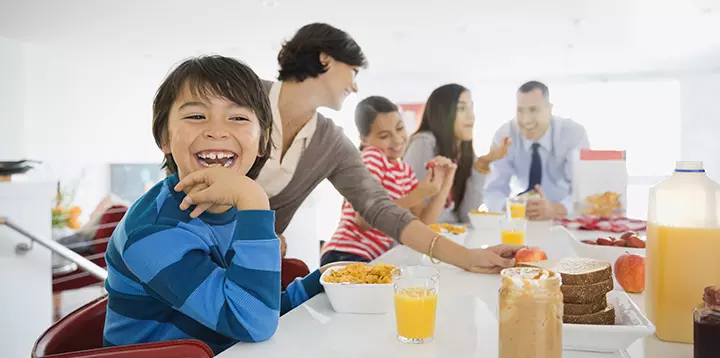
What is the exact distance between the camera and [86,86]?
7535 millimetres

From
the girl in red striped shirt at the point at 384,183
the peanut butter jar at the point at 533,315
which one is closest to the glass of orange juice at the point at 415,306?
the peanut butter jar at the point at 533,315

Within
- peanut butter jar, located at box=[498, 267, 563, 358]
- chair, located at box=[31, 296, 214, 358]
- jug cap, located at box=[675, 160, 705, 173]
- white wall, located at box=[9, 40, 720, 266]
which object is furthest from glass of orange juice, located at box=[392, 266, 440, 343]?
white wall, located at box=[9, 40, 720, 266]

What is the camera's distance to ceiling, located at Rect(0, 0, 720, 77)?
5.04 m

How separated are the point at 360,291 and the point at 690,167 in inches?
22.5

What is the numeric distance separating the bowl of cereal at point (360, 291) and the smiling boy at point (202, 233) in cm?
13

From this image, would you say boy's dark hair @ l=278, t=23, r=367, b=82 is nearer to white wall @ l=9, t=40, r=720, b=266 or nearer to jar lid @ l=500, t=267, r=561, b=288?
jar lid @ l=500, t=267, r=561, b=288

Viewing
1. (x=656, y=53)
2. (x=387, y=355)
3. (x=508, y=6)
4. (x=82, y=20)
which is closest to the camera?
(x=387, y=355)

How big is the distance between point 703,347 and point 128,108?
28.4 ft

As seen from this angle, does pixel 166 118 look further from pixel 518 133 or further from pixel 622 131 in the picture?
pixel 622 131

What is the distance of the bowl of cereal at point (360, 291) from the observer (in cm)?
101

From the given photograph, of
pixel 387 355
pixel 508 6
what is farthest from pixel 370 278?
pixel 508 6

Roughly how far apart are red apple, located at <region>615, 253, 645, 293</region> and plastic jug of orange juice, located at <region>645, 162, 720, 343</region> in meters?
0.30

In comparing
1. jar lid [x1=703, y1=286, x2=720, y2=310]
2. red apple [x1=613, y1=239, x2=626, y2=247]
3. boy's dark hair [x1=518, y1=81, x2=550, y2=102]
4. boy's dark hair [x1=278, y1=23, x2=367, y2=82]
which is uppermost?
boy's dark hair [x1=518, y1=81, x2=550, y2=102]

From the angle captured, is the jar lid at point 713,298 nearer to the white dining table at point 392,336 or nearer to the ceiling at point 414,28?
the white dining table at point 392,336
